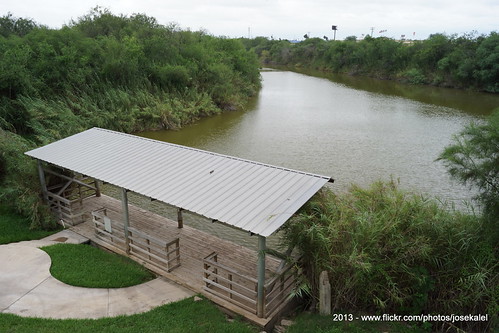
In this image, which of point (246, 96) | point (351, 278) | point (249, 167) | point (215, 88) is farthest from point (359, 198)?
point (246, 96)

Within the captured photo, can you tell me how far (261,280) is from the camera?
6684mm

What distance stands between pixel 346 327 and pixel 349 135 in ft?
62.9

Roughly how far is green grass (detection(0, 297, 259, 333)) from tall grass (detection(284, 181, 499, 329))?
6.46ft

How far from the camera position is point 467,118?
95.5 feet

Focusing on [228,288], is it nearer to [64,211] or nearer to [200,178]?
[200,178]

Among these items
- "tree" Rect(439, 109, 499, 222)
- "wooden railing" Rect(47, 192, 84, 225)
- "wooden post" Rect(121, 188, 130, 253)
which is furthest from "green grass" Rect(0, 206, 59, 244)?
"tree" Rect(439, 109, 499, 222)

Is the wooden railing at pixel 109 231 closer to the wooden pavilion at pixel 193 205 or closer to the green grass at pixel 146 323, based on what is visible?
the wooden pavilion at pixel 193 205

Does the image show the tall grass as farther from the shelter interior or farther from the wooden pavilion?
the shelter interior

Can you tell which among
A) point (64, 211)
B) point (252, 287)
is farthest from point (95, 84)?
point (252, 287)

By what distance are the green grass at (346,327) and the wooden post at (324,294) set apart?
126 mm

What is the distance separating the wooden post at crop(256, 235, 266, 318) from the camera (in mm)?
6420

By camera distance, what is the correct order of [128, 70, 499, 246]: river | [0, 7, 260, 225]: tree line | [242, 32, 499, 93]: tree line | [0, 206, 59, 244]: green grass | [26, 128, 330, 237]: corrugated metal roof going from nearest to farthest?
[26, 128, 330, 237]: corrugated metal roof → [0, 206, 59, 244]: green grass → [128, 70, 499, 246]: river → [0, 7, 260, 225]: tree line → [242, 32, 499, 93]: tree line

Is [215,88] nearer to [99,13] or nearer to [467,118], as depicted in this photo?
[99,13]

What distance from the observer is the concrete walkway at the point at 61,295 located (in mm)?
6995
